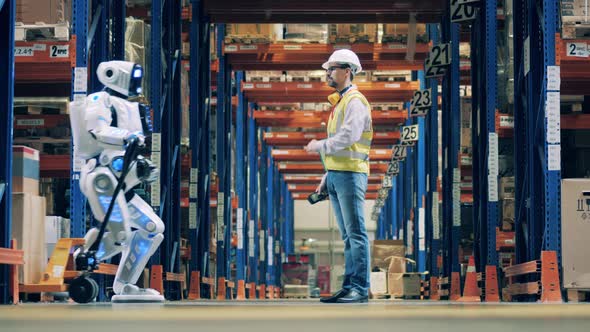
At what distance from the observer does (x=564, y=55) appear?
10.1 m

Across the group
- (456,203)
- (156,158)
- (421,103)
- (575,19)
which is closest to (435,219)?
(421,103)

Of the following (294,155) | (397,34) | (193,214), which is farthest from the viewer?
(294,155)

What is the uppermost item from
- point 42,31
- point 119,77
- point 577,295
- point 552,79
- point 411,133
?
point 42,31

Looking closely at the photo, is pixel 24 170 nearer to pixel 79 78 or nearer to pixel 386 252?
pixel 79 78

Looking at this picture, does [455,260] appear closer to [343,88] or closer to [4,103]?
[343,88]

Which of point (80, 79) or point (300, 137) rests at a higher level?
point (300, 137)

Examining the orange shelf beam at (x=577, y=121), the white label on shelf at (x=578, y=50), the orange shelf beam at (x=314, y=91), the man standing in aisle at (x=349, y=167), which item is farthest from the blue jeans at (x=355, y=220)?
the orange shelf beam at (x=314, y=91)

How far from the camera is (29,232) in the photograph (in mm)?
8445

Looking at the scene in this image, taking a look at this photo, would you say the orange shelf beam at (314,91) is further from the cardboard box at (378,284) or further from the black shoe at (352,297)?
the black shoe at (352,297)

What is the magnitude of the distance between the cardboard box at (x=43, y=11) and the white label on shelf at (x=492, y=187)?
193 inches

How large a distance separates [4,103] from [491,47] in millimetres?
5815

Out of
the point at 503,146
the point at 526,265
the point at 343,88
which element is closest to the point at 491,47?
the point at 526,265

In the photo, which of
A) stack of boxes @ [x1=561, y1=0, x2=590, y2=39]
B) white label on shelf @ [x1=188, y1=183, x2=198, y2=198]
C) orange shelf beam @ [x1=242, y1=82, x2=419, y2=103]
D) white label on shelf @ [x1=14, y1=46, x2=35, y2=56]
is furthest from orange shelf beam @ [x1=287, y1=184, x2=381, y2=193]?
white label on shelf @ [x1=14, y1=46, x2=35, y2=56]

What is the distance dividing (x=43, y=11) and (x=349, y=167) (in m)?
4.05
